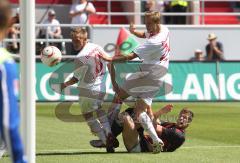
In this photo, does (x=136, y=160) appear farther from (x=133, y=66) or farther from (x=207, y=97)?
(x=207, y=97)

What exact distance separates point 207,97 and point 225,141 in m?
10.7

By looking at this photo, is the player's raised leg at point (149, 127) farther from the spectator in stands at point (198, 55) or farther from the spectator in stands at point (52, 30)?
the spectator in stands at point (198, 55)

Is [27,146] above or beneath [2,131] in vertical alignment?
beneath

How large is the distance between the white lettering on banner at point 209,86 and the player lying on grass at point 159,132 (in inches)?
498

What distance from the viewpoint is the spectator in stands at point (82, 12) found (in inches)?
1053

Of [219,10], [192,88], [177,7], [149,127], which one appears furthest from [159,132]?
[219,10]

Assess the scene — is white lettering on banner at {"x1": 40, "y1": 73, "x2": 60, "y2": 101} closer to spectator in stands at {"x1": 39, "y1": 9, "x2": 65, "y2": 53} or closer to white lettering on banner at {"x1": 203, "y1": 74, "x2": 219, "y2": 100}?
spectator in stands at {"x1": 39, "y1": 9, "x2": 65, "y2": 53}

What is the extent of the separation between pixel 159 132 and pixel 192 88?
42.0ft

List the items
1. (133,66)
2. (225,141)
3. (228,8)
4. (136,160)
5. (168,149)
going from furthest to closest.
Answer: (228,8) → (133,66) → (225,141) → (168,149) → (136,160)

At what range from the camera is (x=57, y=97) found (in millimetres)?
24688

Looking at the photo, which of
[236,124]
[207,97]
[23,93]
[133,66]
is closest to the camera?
[23,93]

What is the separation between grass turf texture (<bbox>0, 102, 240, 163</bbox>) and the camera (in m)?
11.9

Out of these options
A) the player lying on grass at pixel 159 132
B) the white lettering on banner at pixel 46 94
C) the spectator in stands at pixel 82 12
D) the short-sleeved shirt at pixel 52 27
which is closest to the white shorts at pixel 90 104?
the player lying on grass at pixel 159 132

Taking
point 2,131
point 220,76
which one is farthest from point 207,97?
point 2,131
